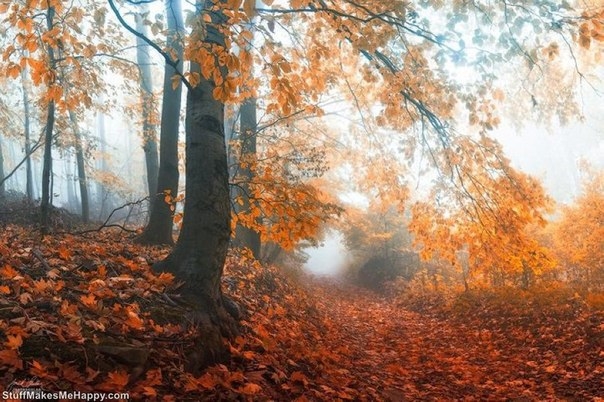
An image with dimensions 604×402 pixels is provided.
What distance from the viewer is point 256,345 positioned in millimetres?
3795

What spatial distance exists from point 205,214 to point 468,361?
4433mm

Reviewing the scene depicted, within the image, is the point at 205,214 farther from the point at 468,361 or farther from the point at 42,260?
the point at 468,361

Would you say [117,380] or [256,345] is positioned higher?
[117,380]

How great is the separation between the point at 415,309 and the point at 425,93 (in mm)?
7280

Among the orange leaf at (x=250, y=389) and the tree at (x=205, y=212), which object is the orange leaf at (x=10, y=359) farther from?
the tree at (x=205, y=212)

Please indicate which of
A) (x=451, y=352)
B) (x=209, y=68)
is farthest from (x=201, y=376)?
(x=451, y=352)

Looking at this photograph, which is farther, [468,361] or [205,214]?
[468,361]

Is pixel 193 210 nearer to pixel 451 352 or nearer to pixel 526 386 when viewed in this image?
pixel 526 386

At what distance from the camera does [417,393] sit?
4.16 meters

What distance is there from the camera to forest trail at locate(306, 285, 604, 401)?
13.9ft

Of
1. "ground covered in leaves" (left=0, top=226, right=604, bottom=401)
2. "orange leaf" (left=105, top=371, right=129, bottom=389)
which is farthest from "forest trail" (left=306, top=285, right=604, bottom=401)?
"orange leaf" (left=105, top=371, right=129, bottom=389)

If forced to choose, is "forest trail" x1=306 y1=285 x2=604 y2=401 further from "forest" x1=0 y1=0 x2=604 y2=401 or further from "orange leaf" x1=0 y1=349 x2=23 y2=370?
"orange leaf" x1=0 y1=349 x2=23 y2=370

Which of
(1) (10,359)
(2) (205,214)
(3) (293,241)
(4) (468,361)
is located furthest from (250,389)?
(4) (468,361)

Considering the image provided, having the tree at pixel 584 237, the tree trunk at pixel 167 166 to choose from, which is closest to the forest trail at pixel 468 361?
the tree trunk at pixel 167 166
